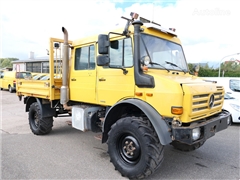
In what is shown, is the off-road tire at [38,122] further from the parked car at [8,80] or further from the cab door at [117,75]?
the parked car at [8,80]

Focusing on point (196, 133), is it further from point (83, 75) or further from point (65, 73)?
point (65, 73)

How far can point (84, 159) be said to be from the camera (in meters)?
4.03

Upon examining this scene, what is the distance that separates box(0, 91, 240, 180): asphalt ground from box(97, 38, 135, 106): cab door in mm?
1264

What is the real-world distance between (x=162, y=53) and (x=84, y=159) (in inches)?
102

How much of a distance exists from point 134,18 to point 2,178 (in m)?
3.50

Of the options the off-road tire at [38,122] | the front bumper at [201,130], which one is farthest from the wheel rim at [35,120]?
the front bumper at [201,130]

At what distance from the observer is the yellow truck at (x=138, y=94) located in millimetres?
2973

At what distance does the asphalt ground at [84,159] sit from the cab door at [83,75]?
1191 millimetres

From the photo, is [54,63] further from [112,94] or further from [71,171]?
[71,171]

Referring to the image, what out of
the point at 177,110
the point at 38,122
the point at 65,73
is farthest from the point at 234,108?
the point at 38,122

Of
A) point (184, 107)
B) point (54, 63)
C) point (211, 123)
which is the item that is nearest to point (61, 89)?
point (54, 63)

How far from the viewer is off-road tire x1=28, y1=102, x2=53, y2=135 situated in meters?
5.48

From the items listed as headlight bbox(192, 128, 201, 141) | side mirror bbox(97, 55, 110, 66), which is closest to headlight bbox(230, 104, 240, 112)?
headlight bbox(192, 128, 201, 141)

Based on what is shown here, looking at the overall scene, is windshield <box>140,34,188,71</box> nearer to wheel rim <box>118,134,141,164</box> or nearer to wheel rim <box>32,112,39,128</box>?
wheel rim <box>118,134,141,164</box>
